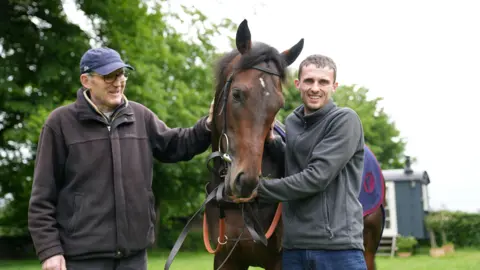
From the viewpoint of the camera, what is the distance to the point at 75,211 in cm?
361

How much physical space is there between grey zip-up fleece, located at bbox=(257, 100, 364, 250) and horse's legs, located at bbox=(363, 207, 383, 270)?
7.15 feet

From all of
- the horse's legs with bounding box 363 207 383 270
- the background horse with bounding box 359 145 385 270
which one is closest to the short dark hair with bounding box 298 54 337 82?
the background horse with bounding box 359 145 385 270

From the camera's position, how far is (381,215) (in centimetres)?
601

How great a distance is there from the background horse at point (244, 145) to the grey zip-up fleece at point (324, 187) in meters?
0.23

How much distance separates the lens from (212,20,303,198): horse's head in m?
→ 3.47

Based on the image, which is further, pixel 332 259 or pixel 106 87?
pixel 106 87

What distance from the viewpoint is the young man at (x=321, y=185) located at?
3557 millimetres

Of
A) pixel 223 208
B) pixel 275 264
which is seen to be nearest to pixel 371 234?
pixel 275 264

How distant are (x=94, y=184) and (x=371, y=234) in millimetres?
3150

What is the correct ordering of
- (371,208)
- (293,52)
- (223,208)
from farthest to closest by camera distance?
(371,208)
(223,208)
(293,52)

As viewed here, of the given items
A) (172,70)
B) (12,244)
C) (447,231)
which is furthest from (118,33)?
(447,231)

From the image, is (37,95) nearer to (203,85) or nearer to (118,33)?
(118,33)

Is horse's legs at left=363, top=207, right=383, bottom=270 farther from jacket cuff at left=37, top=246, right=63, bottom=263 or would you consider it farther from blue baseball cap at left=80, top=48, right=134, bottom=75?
jacket cuff at left=37, top=246, right=63, bottom=263

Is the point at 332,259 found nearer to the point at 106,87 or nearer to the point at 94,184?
the point at 94,184
